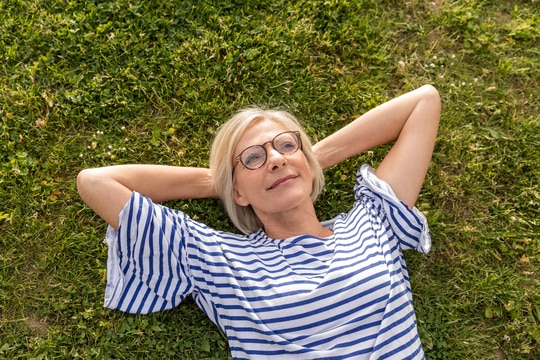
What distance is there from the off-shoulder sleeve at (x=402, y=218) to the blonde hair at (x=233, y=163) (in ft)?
1.63

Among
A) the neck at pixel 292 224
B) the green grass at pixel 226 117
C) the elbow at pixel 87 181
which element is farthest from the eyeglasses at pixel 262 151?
the elbow at pixel 87 181

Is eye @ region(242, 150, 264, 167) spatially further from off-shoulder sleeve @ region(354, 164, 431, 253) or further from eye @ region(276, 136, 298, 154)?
off-shoulder sleeve @ region(354, 164, 431, 253)

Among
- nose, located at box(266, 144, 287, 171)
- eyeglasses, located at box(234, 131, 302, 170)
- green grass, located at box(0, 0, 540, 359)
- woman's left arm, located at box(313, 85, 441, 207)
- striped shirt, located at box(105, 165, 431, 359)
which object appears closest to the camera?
striped shirt, located at box(105, 165, 431, 359)

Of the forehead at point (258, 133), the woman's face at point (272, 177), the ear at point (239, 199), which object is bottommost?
the ear at point (239, 199)

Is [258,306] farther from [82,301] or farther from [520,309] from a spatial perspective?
[520,309]

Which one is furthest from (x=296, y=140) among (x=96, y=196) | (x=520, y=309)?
(x=520, y=309)

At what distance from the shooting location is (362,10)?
5.16 meters

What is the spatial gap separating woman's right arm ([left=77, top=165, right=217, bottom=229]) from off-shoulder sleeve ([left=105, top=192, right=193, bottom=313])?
14 cm

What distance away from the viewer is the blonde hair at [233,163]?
394 cm

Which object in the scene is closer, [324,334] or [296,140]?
[324,334]

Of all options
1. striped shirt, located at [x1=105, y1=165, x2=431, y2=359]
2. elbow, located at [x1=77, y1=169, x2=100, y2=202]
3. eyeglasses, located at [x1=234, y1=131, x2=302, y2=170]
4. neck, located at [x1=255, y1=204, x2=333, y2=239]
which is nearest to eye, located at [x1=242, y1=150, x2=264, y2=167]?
eyeglasses, located at [x1=234, y1=131, x2=302, y2=170]

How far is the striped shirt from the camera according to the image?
3541 mm

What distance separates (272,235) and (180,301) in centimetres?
89

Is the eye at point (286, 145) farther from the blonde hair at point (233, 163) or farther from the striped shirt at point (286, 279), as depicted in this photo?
Result: the striped shirt at point (286, 279)
